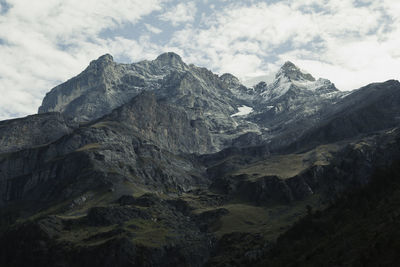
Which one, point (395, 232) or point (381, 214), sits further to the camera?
point (381, 214)

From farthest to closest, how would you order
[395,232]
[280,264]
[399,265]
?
[280,264]
[395,232]
[399,265]

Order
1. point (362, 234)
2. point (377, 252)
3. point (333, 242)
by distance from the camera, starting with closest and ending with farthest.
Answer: point (377, 252), point (362, 234), point (333, 242)

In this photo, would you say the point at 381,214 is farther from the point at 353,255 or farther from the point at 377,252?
the point at 377,252

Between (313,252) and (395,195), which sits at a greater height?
(395,195)

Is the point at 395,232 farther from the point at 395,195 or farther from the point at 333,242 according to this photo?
the point at 395,195

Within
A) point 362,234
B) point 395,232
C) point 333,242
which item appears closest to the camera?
point 395,232

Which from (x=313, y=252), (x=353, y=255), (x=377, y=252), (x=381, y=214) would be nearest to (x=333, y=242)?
(x=313, y=252)

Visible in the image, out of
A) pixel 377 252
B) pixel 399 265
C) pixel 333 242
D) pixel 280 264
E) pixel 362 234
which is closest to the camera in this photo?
pixel 399 265

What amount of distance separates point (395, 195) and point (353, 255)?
7061 centimetres

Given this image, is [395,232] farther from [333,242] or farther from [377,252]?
[333,242]

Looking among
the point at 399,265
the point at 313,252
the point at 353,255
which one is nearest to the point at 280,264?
the point at 313,252

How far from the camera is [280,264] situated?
19262 centimetres

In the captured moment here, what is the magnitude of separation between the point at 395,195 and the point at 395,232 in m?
72.0

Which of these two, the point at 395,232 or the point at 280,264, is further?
the point at 280,264
